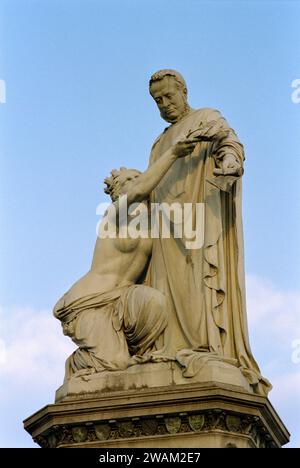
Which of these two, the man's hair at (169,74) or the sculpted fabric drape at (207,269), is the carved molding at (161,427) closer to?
the sculpted fabric drape at (207,269)

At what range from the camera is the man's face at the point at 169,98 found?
18.6 metres

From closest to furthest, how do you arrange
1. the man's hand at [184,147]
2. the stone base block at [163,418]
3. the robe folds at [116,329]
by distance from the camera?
the stone base block at [163,418]
the robe folds at [116,329]
the man's hand at [184,147]

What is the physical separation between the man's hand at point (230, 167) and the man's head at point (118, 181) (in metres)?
1.47

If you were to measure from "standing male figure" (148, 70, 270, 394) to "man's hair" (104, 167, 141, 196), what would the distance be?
0.42 metres

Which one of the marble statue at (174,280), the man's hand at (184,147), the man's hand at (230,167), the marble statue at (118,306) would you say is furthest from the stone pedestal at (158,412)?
the man's hand at (184,147)

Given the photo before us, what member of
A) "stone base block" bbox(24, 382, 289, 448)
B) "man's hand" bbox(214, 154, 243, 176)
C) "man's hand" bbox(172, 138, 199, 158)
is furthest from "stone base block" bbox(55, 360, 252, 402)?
"man's hand" bbox(172, 138, 199, 158)

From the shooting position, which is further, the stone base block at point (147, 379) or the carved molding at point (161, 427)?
the stone base block at point (147, 379)

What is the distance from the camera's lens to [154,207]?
18.2 m

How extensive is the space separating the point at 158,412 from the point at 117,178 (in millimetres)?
3860

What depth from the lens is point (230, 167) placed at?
17.2m

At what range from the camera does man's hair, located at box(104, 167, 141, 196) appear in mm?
18234

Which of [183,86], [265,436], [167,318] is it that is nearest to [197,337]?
[167,318]

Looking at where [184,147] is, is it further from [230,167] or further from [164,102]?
[164,102]

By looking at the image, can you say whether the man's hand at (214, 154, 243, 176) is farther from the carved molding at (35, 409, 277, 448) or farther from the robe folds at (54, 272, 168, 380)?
the carved molding at (35, 409, 277, 448)
